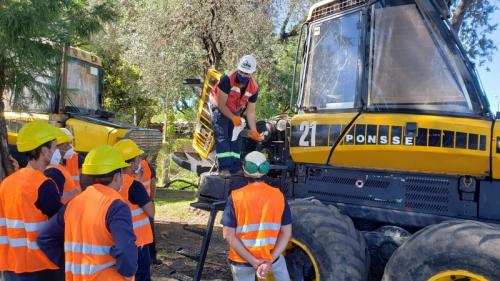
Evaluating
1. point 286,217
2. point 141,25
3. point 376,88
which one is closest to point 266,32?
point 141,25

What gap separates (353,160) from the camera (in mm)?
4836

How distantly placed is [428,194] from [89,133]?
22.0 feet

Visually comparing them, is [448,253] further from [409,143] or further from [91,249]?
[91,249]


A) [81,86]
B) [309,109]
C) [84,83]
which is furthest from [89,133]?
[309,109]

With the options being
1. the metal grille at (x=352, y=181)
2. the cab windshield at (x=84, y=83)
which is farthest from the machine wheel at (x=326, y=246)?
the cab windshield at (x=84, y=83)

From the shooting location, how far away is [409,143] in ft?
14.6

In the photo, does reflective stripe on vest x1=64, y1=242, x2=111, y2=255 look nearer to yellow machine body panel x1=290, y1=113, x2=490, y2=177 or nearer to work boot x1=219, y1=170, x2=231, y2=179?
yellow machine body panel x1=290, y1=113, x2=490, y2=177

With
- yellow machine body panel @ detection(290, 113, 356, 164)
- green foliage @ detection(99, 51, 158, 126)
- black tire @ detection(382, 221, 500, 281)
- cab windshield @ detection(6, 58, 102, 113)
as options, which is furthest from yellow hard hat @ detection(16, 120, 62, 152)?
green foliage @ detection(99, 51, 158, 126)

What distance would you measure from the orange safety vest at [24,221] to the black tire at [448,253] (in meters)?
2.54

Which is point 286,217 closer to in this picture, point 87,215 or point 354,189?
point 354,189

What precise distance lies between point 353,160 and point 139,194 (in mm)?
1963

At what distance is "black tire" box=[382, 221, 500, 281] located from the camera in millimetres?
3635

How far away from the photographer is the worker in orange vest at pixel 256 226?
3893 mm

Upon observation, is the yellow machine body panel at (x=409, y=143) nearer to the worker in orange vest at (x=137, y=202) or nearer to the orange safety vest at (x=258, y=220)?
the orange safety vest at (x=258, y=220)
